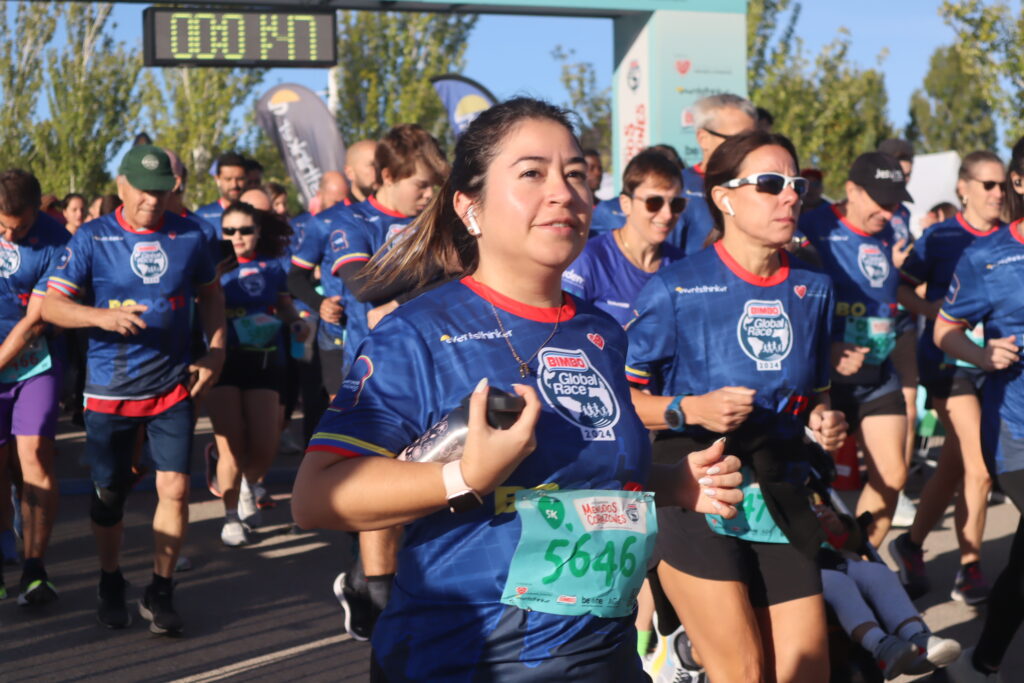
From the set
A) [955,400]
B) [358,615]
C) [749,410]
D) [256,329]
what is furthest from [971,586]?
[256,329]

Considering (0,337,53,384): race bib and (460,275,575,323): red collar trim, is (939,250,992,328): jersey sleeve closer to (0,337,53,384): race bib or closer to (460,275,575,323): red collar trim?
(460,275,575,323): red collar trim

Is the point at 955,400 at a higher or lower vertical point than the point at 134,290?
lower

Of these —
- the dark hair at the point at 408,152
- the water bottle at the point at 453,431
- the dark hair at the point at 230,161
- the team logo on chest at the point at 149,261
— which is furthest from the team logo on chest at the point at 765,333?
the dark hair at the point at 230,161

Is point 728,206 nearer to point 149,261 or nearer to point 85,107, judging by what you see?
point 149,261

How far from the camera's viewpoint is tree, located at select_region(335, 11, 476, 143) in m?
30.0

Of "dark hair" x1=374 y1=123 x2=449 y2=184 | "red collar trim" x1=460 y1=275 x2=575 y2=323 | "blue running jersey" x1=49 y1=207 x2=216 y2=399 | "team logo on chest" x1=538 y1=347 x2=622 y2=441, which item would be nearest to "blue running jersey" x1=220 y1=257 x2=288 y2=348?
"blue running jersey" x1=49 y1=207 x2=216 y2=399

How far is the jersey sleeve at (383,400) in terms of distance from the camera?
7.31 feet

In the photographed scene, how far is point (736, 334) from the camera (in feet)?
12.7

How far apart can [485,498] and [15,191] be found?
5.28 m

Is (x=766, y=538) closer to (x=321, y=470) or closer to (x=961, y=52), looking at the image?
(x=321, y=470)

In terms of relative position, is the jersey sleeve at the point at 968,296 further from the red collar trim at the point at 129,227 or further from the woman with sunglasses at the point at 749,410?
the red collar trim at the point at 129,227

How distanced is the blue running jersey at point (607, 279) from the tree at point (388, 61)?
24.9 meters

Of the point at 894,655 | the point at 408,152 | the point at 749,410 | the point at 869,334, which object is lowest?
the point at 894,655

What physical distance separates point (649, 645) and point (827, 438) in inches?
68.5
